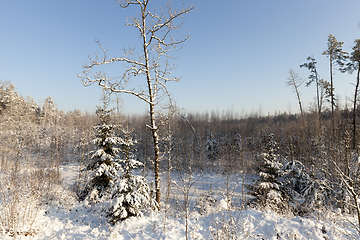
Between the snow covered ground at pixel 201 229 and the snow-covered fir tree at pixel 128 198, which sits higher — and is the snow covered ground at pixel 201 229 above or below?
below

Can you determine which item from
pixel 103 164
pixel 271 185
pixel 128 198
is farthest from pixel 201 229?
pixel 271 185

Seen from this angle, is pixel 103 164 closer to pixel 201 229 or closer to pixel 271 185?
pixel 201 229

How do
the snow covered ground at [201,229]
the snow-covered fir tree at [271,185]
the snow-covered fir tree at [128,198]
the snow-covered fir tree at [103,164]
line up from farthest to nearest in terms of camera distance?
the snow-covered fir tree at [271,185] < the snow-covered fir tree at [103,164] < the snow-covered fir tree at [128,198] < the snow covered ground at [201,229]

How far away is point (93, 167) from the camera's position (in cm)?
1015

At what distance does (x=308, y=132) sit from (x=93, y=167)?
2548 centimetres

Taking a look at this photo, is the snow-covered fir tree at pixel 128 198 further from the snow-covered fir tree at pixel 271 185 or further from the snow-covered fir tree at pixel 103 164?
the snow-covered fir tree at pixel 271 185

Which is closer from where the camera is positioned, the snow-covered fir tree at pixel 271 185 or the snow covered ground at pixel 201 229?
the snow covered ground at pixel 201 229

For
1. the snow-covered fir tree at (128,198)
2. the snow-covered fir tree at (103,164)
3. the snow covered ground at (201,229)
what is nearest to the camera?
the snow covered ground at (201,229)

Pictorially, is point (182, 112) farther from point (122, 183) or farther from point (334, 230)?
point (334, 230)

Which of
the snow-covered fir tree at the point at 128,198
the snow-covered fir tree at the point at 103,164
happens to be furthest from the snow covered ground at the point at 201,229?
the snow-covered fir tree at the point at 103,164

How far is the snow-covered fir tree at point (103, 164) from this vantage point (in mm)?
9531

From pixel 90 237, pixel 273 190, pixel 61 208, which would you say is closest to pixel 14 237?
pixel 90 237

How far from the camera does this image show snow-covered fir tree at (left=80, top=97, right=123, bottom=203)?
9.53 meters

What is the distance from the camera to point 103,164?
973cm
